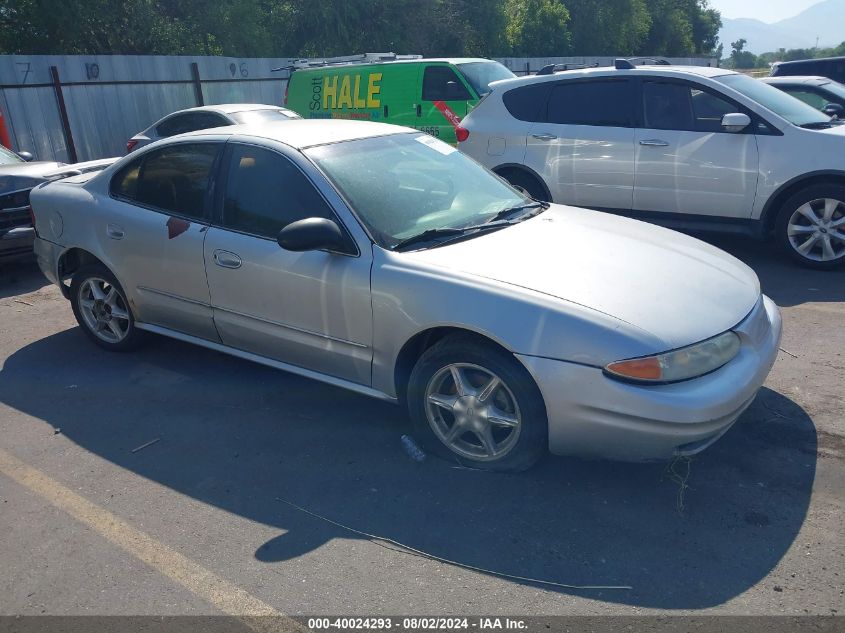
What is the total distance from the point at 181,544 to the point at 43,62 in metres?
13.4

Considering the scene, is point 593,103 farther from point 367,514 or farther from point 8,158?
point 8,158

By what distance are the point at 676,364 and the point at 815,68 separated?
1423 cm

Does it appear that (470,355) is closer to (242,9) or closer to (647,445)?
(647,445)

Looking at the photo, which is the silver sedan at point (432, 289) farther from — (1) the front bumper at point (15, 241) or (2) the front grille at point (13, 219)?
(2) the front grille at point (13, 219)

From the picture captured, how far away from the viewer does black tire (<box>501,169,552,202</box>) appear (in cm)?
799

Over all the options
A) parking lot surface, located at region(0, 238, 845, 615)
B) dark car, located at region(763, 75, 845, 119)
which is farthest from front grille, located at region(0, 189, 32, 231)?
dark car, located at region(763, 75, 845, 119)

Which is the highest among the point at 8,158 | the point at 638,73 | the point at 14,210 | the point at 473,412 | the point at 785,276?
the point at 638,73

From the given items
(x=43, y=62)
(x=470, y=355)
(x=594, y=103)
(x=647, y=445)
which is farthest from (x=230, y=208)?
(x=43, y=62)

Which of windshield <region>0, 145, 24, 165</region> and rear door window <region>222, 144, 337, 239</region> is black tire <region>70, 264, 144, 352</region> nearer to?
rear door window <region>222, 144, 337, 239</region>

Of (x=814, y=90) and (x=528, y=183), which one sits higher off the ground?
(x=814, y=90)

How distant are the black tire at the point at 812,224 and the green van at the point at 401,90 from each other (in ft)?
18.8

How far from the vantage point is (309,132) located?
15.1ft

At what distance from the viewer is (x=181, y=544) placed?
3.28 meters

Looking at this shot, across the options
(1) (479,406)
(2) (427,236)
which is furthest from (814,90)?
(1) (479,406)
